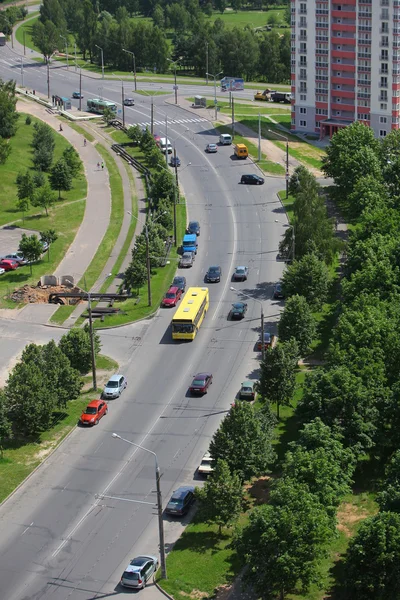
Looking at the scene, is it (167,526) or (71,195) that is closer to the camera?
(167,526)

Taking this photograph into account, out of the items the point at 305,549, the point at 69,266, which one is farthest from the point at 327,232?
the point at 305,549

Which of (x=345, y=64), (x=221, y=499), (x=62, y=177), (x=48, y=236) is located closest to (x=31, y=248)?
(x=48, y=236)

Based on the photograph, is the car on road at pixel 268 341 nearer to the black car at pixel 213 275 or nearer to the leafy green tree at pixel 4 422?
the black car at pixel 213 275

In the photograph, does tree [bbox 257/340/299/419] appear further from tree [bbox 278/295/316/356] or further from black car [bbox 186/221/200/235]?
black car [bbox 186/221/200/235]

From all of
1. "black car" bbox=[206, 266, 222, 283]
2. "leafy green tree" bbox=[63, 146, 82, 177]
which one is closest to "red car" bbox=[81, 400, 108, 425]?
"black car" bbox=[206, 266, 222, 283]

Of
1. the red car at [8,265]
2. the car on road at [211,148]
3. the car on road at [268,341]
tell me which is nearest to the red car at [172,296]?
the car on road at [268,341]

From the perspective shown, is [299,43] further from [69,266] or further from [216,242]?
[69,266]
